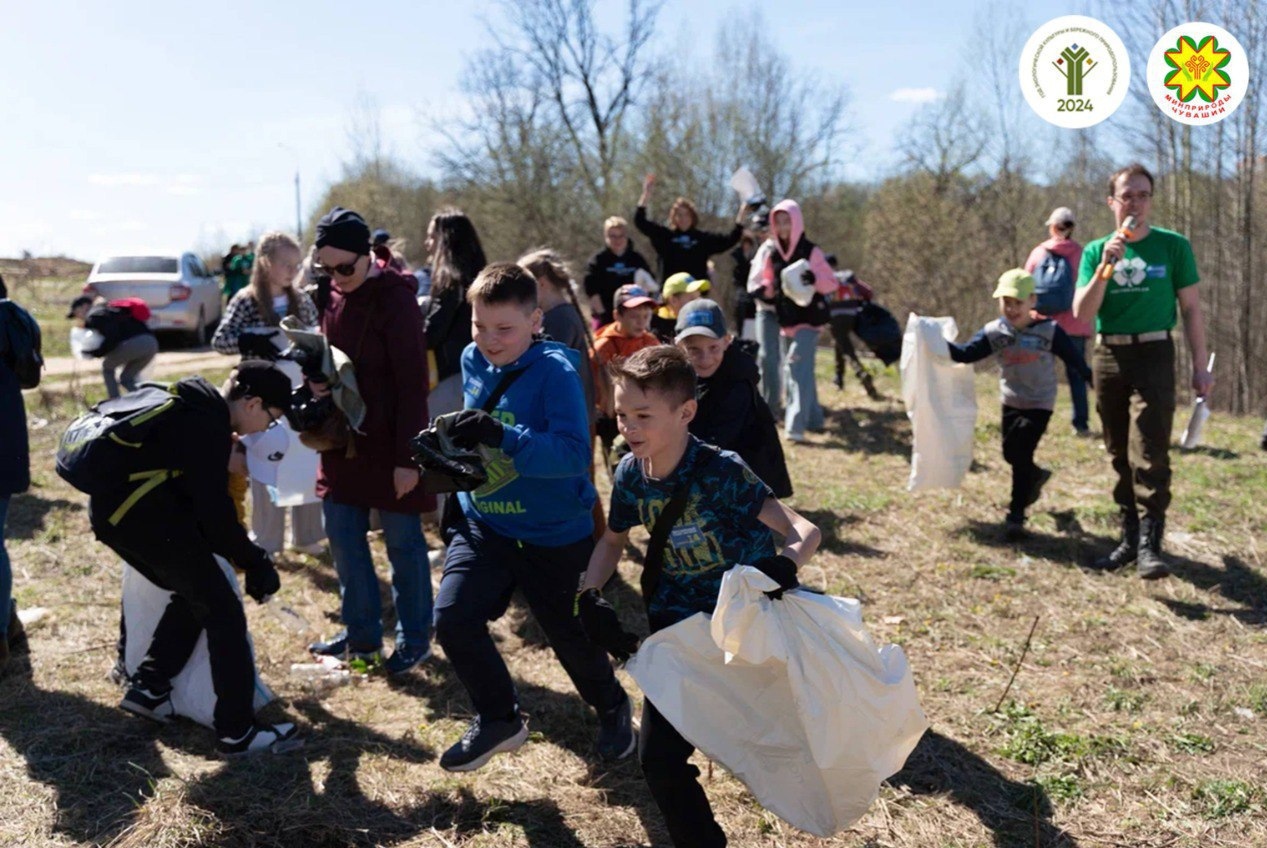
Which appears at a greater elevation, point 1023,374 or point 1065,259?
point 1065,259

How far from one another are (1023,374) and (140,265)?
16693 millimetres

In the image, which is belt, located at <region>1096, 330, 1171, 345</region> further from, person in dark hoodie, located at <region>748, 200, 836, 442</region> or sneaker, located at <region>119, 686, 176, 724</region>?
sneaker, located at <region>119, 686, 176, 724</region>

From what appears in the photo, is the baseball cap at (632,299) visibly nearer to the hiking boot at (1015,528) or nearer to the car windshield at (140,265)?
the hiking boot at (1015,528)

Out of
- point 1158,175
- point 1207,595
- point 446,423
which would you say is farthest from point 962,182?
point 446,423

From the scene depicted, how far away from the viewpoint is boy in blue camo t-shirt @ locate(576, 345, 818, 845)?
2.82 meters

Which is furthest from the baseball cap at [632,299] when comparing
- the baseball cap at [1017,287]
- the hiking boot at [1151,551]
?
the hiking boot at [1151,551]

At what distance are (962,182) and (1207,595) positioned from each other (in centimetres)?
1727

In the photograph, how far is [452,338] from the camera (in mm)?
5316

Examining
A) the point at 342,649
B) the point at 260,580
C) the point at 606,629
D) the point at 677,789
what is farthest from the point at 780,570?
the point at 342,649

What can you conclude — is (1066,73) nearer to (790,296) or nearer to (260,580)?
(790,296)

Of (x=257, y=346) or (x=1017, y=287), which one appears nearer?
(x=257, y=346)

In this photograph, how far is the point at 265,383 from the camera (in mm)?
4160

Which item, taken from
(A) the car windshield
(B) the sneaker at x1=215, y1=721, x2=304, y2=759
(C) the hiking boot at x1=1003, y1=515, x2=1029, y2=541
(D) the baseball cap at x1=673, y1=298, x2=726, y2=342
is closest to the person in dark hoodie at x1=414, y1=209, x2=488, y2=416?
(D) the baseball cap at x1=673, y1=298, x2=726, y2=342

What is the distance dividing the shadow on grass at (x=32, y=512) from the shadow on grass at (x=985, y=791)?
20.0ft
